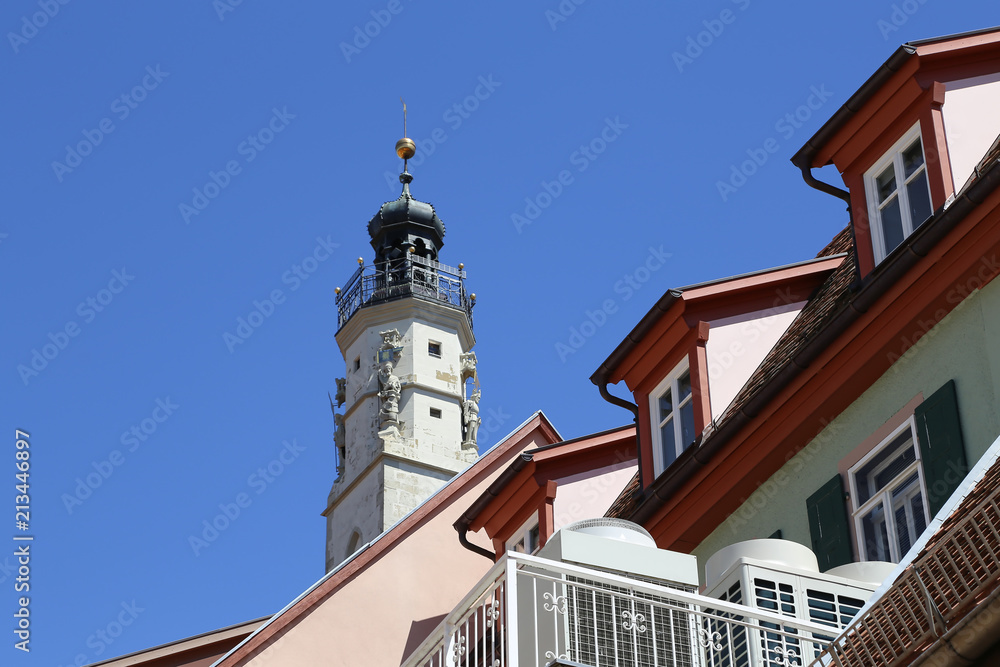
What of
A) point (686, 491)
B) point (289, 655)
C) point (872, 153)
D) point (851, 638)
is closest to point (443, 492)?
point (289, 655)

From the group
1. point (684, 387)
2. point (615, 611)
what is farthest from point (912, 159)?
point (615, 611)

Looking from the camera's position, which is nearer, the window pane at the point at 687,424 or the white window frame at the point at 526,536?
the window pane at the point at 687,424

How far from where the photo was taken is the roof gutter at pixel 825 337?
10.9m

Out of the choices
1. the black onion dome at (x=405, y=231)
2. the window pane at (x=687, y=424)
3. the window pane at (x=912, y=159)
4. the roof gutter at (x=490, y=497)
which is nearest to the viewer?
the window pane at (x=912, y=159)

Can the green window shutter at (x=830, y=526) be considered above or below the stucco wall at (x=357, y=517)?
below

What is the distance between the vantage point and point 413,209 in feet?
205

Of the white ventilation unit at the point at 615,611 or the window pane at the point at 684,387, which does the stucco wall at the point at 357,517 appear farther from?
the white ventilation unit at the point at 615,611

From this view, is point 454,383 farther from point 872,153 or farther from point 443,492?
point 872,153

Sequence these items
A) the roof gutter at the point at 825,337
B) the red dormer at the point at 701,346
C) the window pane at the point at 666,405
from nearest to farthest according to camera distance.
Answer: the roof gutter at the point at 825,337 < the red dormer at the point at 701,346 < the window pane at the point at 666,405

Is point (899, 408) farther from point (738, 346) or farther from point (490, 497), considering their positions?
point (490, 497)

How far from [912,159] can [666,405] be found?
3.83m

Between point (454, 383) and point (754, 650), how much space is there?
4745 cm

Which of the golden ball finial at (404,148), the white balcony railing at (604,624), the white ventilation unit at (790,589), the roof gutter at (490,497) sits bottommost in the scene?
the white balcony railing at (604,624)

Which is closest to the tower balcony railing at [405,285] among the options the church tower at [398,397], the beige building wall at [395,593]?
the church tower at [398,397]
